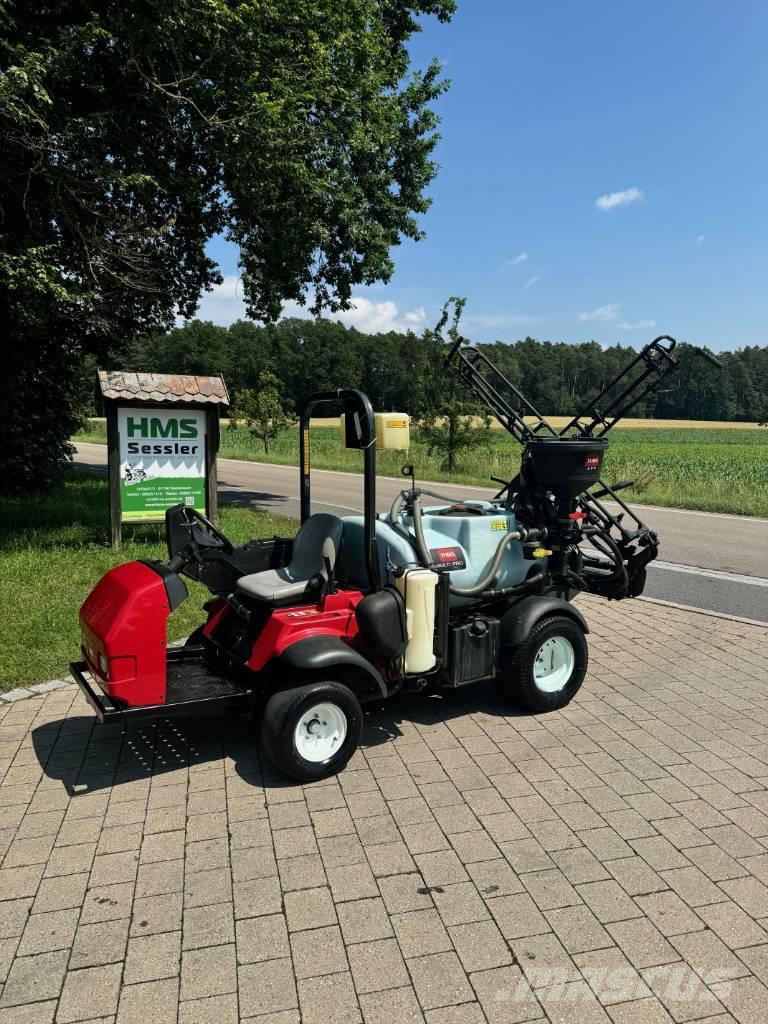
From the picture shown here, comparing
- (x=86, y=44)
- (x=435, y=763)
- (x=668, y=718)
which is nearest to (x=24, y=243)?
(x=86, y=44)

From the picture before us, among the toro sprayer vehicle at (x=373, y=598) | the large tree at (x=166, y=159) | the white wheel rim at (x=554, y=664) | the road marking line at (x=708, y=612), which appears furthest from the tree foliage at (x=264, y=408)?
the white wheel rim at (x=554, y=664)

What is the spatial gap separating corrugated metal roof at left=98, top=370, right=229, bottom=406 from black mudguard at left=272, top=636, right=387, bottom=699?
5.86 metres

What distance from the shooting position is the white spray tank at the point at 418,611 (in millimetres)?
3994

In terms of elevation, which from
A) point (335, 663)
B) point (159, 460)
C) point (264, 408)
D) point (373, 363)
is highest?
point (373, 363)

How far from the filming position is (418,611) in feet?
13.2

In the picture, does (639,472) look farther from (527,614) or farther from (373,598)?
(373,598)

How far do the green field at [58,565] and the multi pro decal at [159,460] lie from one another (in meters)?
0.64

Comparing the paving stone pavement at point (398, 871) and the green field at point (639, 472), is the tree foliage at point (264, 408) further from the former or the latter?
the paving stone pavement at point (398, 871)

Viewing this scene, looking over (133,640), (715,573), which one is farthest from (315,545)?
(715,573)

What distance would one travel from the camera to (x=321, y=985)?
2.38m

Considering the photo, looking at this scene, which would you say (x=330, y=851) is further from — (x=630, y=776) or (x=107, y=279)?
(x=107, y=279)

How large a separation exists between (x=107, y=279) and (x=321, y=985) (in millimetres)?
10154

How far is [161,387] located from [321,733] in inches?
249

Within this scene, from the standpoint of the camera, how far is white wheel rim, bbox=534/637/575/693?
468 cm
